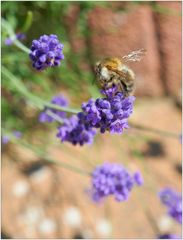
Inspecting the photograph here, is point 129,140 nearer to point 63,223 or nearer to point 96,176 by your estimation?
point 63,223

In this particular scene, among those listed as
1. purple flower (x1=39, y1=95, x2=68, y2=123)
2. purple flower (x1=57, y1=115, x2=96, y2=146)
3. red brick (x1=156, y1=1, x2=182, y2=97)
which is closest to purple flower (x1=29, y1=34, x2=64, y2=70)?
purple flower (x1=57, y1=115, x2=96, y2=146)

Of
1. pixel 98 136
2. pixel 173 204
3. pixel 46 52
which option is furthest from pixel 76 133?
pixel 98 136

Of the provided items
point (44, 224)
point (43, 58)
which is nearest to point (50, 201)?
point (44, 224)

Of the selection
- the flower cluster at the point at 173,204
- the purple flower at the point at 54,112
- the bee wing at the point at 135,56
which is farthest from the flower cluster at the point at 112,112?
the flower cluster at the point at 173,204

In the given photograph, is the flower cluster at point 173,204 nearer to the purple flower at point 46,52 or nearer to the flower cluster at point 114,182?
the flower cluster at point 114,182

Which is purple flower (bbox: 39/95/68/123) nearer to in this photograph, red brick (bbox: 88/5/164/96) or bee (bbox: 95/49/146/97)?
bee (bbox: 95/49/146/97)
